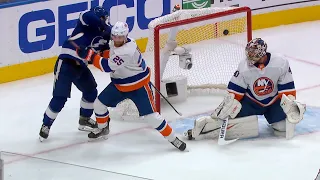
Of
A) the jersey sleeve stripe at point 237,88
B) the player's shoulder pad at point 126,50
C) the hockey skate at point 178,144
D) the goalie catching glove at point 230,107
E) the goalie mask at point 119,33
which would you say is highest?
the goalie mask at point 119,33

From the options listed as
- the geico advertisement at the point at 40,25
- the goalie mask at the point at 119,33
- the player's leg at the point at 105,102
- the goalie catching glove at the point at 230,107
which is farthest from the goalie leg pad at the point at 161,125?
the geico advertisement at the point at 40,25

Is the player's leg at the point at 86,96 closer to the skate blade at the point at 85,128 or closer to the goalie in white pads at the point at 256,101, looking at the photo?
the skate blade at the point at 85,128

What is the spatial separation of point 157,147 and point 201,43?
1.31 m

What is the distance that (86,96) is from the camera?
555 centimetres

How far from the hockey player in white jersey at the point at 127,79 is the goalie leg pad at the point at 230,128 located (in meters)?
0.25

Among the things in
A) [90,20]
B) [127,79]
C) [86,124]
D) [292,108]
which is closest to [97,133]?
[86,124]

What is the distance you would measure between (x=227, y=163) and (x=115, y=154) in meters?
0.71

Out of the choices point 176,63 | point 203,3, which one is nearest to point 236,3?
point 203,3

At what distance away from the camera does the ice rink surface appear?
489 centimetres

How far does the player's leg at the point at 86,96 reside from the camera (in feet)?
17.9

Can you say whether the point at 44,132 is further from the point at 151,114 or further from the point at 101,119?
the point at 151,114

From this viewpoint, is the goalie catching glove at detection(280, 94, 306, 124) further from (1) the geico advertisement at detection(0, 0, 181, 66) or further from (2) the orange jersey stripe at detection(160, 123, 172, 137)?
(1) the geico advertisement at detection(0, 0, 181, 66)

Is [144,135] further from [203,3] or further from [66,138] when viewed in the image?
A: [203,3]

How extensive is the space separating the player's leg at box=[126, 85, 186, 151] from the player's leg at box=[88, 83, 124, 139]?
3.8 inches
